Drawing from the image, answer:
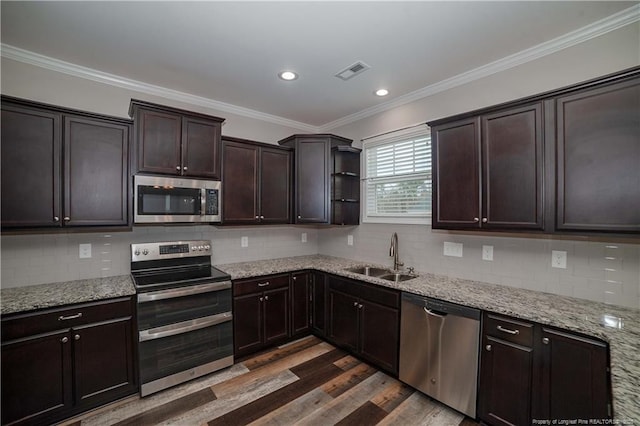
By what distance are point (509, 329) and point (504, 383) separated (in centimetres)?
38

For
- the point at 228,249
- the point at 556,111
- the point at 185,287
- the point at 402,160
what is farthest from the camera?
the point at 228,249

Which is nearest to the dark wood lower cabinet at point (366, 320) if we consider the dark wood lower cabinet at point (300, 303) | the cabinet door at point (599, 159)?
the dark wood lower cabinet at point (300, 303)

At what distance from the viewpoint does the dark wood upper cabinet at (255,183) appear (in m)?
3.11

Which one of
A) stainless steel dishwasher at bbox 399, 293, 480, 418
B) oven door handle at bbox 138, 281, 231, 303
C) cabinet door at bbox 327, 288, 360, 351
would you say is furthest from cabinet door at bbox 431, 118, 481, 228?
oven door handle at bbox 138, 281, 231, 303

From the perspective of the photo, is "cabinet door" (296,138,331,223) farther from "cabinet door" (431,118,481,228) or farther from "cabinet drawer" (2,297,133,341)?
"cabinet drawer" (2,297,133,341)

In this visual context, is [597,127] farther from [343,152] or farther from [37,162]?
[37,162]

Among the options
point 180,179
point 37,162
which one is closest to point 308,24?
point 180,179

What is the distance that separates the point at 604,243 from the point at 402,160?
1.86m

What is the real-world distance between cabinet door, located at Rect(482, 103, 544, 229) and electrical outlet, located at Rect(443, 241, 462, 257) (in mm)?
517

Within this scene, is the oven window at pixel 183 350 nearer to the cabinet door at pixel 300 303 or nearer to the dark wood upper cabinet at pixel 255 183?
the cabinet door at pixel 300 303

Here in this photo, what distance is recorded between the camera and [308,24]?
196 cm

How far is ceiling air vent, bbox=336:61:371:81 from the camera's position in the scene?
8.16 ft

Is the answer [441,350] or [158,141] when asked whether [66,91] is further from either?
[441,350]

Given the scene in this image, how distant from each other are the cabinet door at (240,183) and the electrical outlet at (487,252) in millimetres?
2386
